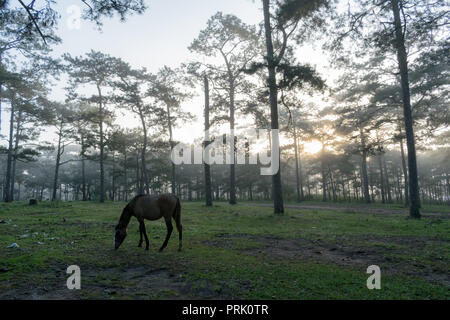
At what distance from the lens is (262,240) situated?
8.39 m

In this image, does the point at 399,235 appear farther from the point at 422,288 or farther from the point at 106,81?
the point at 106,81

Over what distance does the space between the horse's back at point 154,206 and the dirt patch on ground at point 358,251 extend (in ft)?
5.90

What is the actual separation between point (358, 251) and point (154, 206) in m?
5.82

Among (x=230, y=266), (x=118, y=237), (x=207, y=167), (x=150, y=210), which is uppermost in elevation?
(x=207, y=167)

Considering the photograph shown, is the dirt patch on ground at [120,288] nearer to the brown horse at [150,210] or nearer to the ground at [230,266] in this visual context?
the ground at [230,266]

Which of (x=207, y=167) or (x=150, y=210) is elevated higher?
(x=207, y=167)

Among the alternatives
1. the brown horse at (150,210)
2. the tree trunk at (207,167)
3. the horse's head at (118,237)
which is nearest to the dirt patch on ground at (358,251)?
the brown horse at (150,210)

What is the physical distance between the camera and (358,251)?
681 cm

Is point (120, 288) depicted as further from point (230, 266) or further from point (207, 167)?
point (207, 167)

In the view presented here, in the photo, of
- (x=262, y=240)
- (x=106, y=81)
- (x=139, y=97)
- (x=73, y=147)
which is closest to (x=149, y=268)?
(x=262, y=240)

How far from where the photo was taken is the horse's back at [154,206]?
712 cm

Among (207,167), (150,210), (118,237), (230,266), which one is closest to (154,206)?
(150,210)

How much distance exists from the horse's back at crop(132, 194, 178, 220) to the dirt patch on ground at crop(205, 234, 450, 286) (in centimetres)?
180

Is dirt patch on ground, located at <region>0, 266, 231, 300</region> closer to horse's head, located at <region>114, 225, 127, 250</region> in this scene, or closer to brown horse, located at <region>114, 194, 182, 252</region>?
horse's head, located at <region>114, 225, 127, 250</region>
